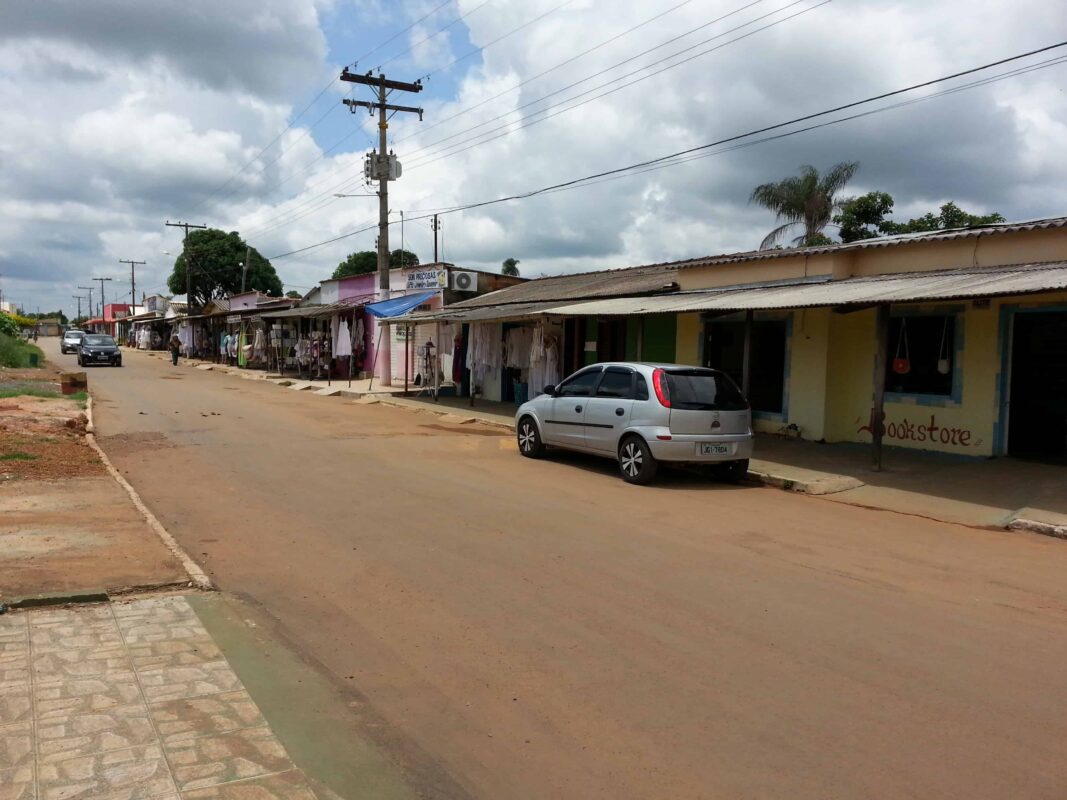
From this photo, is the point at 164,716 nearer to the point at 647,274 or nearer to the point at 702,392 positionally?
the point at 702,392

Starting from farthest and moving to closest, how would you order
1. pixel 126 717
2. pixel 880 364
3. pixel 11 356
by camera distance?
pixel 11 356 < pixel 880 364 < pixel 126 717

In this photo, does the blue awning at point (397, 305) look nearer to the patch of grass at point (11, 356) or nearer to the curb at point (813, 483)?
the curb at point (813, 483)

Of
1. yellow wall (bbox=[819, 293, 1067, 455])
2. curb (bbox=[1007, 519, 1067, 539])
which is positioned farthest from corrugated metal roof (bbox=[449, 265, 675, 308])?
curb (bbox=[1007, 519, 1067, 539])

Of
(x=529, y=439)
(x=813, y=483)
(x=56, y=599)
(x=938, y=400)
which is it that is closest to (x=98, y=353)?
(x=529, y=439)

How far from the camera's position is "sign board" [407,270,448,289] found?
82.9 ft

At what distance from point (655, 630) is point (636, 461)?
563cm

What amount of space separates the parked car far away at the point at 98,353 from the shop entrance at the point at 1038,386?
38.0m

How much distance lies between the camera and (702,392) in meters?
10.6

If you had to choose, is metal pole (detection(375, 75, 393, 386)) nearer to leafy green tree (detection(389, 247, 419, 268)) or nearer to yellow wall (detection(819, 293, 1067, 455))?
yellow wall (detection(819, 293, 1067, 455))

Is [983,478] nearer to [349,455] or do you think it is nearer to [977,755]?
[977,755]

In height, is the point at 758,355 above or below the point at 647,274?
below

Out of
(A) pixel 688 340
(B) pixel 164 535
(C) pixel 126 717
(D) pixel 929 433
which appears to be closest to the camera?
(C) pixel 126 717

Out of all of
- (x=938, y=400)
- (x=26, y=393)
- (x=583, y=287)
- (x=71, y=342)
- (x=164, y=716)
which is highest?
(x=583, y=287)

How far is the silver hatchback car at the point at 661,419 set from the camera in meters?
10.3
